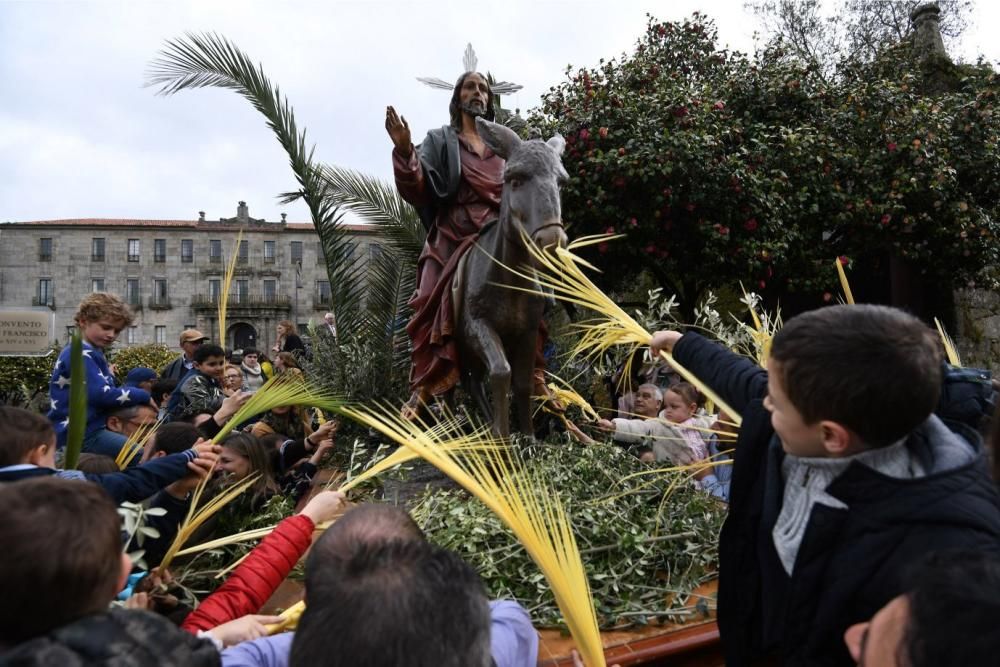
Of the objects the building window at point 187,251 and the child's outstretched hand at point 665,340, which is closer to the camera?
the child's outstretched hand at point 665,340

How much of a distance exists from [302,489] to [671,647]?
297 cm

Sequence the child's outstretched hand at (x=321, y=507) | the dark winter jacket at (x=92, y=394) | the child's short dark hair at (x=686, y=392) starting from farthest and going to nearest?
the child's short dark hair at (x=686, y=392)
the dark winter jacket at (x=92, y=394)
the child's outstretched hand at (x=321, y=507)

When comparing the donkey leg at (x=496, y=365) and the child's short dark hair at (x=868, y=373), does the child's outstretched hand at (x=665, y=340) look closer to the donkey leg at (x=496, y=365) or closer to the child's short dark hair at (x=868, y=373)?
the child's short dark hair at (x=868, y=373)

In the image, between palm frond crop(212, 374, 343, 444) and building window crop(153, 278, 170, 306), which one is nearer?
palm frond crop(212, 374, 343, 444)

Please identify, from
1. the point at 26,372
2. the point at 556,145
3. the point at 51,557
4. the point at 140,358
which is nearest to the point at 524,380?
the point at 556,145

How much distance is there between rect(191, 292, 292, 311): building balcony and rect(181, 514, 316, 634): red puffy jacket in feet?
174

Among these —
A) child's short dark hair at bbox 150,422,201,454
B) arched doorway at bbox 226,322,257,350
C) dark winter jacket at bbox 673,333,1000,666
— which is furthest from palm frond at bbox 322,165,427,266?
arched doorway at bbox 226,322,257,350

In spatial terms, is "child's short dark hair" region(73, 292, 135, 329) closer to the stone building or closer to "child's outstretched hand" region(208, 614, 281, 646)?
"child's outstretched hand" region(208, 614, 281, 646)

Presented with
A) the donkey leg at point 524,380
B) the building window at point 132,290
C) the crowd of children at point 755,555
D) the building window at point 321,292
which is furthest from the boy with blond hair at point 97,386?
the building window at point 132,290

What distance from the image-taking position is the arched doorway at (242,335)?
178 ft

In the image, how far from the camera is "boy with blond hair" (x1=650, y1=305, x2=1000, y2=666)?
4.26ft

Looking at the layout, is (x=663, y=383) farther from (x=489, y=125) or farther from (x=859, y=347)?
(x=859, y=347)

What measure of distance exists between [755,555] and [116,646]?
55.8 inches

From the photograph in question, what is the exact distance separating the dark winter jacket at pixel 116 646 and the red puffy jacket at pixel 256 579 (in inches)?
28.9
